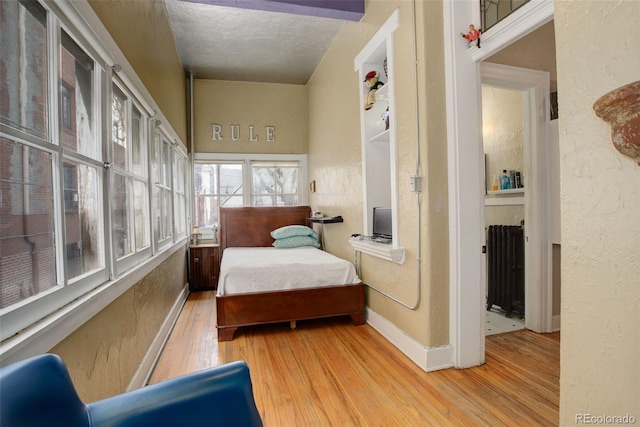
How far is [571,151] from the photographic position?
1193 mm

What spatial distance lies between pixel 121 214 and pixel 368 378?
1.86m

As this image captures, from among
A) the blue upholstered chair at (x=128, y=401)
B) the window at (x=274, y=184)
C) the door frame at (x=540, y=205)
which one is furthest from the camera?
the window at (x=274, y=184)

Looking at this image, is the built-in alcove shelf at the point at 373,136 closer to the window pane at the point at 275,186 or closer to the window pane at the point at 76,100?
the window pane at the point at 76,100

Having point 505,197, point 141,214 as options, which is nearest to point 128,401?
point 141,214

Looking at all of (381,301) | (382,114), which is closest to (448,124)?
(382,114)

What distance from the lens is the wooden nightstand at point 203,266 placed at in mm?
4406

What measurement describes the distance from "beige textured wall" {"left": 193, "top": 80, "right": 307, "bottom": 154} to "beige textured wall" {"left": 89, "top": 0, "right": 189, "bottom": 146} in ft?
2.47

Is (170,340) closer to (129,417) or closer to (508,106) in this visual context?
(129,417)

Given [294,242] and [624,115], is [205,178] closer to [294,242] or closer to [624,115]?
[294,242]

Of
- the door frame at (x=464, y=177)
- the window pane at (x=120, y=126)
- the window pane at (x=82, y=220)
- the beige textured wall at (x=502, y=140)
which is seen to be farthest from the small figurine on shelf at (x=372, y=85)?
the window pane at (x=82, y=220)

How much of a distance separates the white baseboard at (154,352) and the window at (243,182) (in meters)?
1.94

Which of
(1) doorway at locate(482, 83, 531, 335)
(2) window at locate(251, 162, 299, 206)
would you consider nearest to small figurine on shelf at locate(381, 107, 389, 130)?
(1) doorway at locate(482, 83, 531, 335)

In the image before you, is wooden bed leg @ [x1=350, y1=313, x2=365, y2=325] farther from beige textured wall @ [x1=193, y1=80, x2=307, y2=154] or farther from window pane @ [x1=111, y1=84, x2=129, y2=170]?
beige textured wall @ [x1=193, y1=80, x2=307, y2=154]

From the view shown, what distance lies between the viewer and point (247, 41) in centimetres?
372
